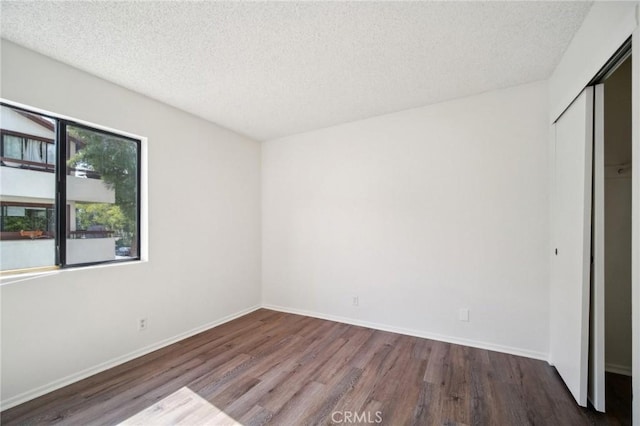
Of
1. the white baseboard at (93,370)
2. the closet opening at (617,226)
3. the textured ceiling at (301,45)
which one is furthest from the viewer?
the closet opening at (617,226)

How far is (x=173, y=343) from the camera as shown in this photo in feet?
9.74

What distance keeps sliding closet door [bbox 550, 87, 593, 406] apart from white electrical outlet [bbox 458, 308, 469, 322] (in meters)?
0.69

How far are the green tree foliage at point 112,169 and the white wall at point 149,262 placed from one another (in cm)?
18

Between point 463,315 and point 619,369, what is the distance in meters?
1.20

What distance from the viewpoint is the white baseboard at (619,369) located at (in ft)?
7.32

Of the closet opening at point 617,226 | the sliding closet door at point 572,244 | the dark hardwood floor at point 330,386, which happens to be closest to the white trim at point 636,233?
the sliding closet door at point 572,244

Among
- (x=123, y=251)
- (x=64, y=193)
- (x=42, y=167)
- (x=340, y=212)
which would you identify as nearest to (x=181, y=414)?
(x=123, y=251)

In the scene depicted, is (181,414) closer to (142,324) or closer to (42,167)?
(142,324)

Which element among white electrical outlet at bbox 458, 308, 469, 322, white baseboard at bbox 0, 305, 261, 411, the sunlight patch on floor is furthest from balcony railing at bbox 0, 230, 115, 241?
white electrical outlet at bbox 458, 308, 469, 322

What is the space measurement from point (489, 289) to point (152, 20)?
3709 millimetres

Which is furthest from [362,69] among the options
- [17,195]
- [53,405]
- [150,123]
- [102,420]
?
[53,405]

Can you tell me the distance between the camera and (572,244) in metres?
2.02

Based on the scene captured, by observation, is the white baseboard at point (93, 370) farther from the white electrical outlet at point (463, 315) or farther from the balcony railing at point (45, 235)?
the white electrical outlet at point (463, 315)

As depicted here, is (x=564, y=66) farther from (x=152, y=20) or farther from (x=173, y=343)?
(x=173, y=343)
